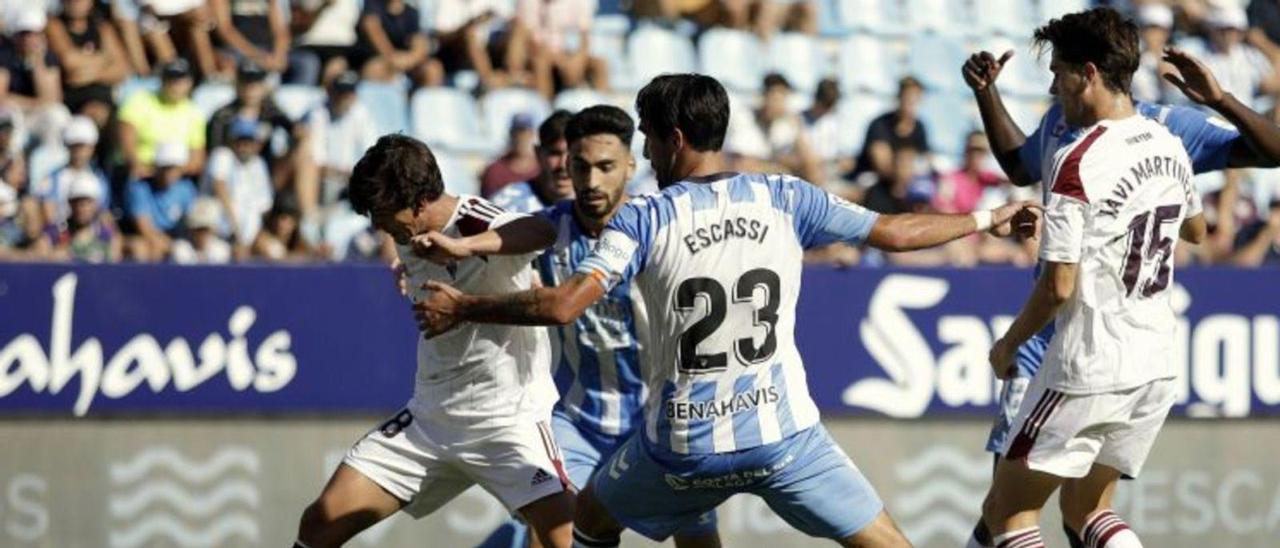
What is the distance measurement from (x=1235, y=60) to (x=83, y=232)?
853 centimetres

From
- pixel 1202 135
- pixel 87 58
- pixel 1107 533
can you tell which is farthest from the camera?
pixel 87 58

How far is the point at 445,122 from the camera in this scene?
15031mm

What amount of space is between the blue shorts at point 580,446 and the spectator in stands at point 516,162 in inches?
184

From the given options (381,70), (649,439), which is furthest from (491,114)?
(649,439)

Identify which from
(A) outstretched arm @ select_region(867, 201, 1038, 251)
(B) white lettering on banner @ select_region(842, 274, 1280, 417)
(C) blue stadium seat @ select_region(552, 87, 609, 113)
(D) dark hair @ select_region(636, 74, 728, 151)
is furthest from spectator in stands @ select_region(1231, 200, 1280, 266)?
(D) dark hair @ select_region(636, 74, 728, 151)

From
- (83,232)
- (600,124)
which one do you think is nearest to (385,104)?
(83,232)

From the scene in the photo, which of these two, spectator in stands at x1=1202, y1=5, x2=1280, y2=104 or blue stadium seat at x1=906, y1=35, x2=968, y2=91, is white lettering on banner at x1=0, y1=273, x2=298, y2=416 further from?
spectator in stands at x1=1202, y1=5, x2=1280, y2=104

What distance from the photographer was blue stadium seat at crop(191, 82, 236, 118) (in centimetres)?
1448

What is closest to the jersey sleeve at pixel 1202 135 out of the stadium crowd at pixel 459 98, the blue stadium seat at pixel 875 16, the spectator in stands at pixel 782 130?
the stadium crowd at pixel 459 98

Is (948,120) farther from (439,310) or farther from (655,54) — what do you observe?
(439,310)

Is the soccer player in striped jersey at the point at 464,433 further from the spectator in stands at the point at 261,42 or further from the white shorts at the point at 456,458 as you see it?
the spectator in stands at the point at 261,42

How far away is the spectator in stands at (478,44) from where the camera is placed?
50.0ft

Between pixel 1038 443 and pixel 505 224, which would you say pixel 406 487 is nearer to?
pixel 505 224

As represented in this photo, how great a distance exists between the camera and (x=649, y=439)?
7141 mm
